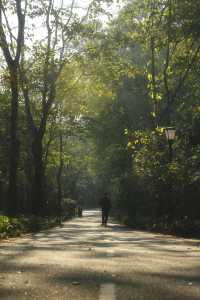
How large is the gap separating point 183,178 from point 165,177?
1255 millimetres

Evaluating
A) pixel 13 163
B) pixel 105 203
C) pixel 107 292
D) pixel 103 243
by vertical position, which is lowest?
pixel 107 292

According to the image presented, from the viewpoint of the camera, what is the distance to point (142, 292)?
6148 mm

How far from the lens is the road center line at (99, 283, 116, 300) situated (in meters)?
5.89

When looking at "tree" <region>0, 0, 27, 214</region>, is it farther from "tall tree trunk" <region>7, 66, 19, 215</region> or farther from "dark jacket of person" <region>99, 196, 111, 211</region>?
"dark jacket of person" <region>99, 196, 111, 211</region>

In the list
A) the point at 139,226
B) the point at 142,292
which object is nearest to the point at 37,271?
the point at 142,292

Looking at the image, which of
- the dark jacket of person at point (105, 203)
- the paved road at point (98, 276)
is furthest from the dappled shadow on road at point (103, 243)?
the dark jacket of person at point (105, 203)

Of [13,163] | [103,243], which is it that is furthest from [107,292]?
[13,163]

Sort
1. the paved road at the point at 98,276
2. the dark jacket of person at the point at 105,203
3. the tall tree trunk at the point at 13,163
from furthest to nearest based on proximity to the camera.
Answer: the dark jacket of person at the point at 105,203 < the tall tree trunk at the point at 13,163 < the paved road at the point at 98,276

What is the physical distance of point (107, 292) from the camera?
Result: 6.14 metres

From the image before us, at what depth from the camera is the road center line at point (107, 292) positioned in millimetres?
5891

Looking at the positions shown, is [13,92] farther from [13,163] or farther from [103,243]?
[103,243]

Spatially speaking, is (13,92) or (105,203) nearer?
(13,92)

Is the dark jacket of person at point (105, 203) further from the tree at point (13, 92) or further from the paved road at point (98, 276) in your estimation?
the paved road at point (98, 276)

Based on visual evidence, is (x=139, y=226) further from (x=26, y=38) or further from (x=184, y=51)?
(x=26, y=38)
